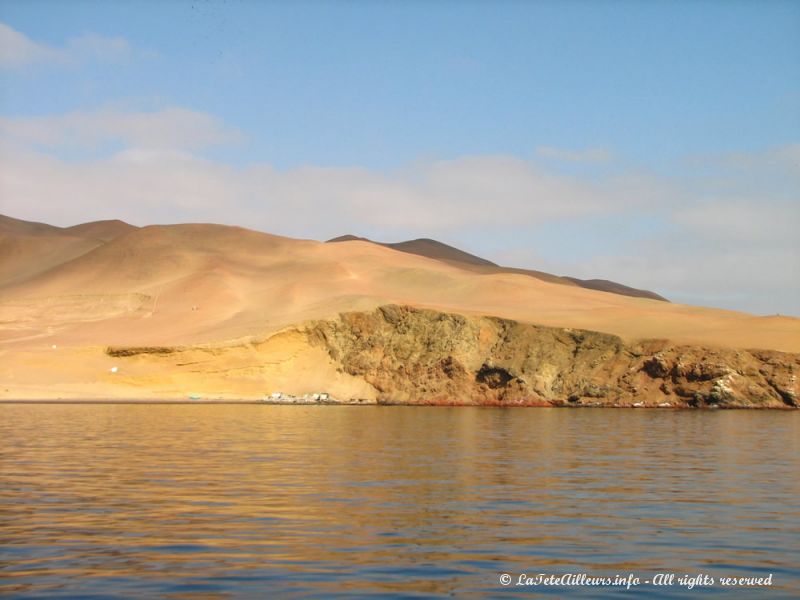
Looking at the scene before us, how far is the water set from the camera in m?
12.5

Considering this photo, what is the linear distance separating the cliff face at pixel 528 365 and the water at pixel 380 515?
38303 mm

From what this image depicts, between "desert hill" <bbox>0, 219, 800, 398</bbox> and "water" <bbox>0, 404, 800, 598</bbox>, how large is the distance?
1877 inches

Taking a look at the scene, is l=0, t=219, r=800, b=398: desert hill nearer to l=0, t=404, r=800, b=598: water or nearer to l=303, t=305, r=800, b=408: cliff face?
l=303, t=305, r=800, b=408: cliff face

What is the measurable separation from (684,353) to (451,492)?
5635cm

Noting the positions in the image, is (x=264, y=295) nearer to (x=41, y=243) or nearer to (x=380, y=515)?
(x=41, y=243)

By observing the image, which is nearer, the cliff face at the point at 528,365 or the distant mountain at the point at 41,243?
the cliff face at the point at 528,365

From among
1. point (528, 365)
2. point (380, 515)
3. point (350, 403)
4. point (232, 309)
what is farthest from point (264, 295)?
point (380, 515)

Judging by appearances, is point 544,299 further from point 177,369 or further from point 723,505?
point 723,505

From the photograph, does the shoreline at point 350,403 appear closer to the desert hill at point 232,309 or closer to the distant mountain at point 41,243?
the desert hill at point 232,309

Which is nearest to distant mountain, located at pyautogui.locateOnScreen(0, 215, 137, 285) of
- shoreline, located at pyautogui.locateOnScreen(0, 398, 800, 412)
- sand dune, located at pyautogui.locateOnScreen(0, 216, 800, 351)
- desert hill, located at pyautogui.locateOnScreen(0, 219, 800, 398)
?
desert hill, located at pyautogui.locateOnScreen(0, 219, 800, 398)

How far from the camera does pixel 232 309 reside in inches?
4213

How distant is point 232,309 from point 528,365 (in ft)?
136

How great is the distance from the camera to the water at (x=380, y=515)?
12.5m

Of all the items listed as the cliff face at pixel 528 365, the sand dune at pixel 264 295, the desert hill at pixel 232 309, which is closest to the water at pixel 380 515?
the cliff face at pixel 528 365
